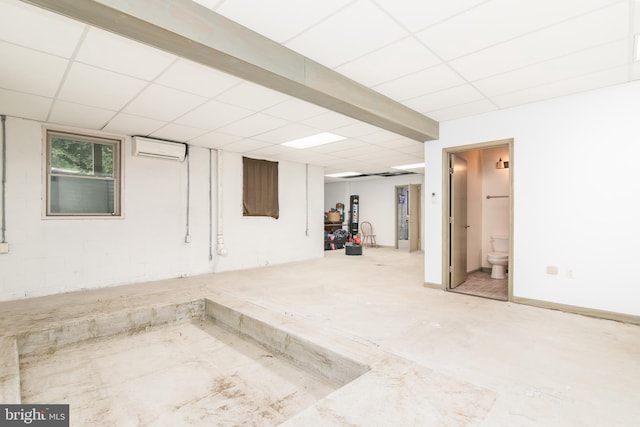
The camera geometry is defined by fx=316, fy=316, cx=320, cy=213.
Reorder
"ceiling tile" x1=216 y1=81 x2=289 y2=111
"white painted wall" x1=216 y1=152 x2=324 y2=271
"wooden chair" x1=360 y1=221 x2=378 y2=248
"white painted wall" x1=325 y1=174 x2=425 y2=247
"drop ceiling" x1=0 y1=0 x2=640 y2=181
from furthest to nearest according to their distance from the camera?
"wooden chair" x1=360 y1=221 x2=378 y2=248 → "white painted wall" x1=325 y1=174 x2=425 y2=247 → "white painted wall" x1=216 y1=152 x2=324 y2=271 → "ceiling tile" x1=216 y1=81 x2=289 y2=111 → "drop ceiling" x1=0 y1=0 x2=640 y2=181

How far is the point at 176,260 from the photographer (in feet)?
18.2

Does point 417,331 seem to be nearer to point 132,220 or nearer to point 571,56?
point 571,56

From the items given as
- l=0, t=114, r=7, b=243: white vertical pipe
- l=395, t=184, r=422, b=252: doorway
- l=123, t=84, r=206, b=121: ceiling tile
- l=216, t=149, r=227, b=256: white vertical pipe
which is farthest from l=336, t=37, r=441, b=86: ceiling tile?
l=395, t=184, r=422, b=252: doorway

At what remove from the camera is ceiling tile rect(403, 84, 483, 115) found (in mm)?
3395

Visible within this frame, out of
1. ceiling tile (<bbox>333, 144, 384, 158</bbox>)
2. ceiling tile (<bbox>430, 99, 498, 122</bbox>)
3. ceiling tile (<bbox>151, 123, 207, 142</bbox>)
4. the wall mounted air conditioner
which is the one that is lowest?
the wall mounted air conditioner

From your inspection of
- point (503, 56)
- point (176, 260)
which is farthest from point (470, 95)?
point (176, 260)

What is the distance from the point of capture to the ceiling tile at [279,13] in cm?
201

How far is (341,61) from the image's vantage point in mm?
2756

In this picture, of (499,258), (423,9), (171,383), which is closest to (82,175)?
(171,383)

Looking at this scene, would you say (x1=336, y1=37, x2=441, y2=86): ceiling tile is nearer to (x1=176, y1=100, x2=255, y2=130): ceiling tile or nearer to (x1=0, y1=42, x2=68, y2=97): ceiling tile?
(x1=176, y1=100, x2=255, y2=130): ceiling tile

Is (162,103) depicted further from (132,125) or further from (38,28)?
(38,28)

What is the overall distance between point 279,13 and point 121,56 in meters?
1.44

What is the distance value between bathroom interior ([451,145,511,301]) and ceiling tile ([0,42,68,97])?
5475 mm

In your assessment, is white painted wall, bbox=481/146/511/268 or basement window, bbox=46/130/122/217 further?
white painted wall, bbox=481/146/511/268
